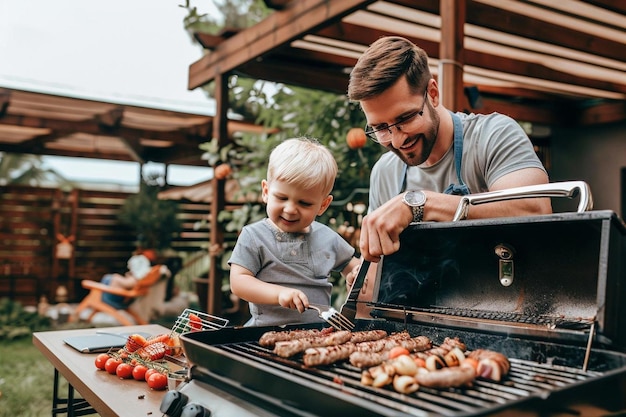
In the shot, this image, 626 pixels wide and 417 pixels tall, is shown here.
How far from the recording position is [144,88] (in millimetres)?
12430

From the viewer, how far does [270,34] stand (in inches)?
182

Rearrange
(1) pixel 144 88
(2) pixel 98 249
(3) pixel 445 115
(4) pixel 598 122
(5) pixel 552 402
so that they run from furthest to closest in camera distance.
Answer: (1) pixel 144 88 < (2) pixel 98 249 < (4) pixel 598 122 < (3) pixel 445 115 < (5) pixel 552 402

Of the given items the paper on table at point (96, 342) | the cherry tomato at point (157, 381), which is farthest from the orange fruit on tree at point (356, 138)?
the cherry tomato at point (157, 381)

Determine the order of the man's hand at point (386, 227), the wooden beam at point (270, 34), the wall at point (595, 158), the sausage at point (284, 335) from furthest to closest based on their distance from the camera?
1. the wall at point (595, 158)
2. the wooden beam at point (270, 34)
3. the man's hand at point (386, 227)
4. the sausage at point (284, 335)

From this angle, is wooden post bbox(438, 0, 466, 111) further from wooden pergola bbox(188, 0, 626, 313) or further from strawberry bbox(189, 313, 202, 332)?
strawberry bbox(189, 313, 202, 332)

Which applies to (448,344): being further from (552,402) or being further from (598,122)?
(598,122)

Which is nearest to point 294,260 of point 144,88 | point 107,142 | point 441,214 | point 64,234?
point 441,214

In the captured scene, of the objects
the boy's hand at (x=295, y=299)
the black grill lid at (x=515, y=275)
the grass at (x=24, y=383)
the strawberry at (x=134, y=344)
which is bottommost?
the grass at (x=24, y=383)

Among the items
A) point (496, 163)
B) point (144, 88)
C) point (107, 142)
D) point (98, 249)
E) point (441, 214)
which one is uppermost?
point (144, 88)

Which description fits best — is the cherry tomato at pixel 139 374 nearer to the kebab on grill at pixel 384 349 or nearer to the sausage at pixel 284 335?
the sausage at pixel 284 335

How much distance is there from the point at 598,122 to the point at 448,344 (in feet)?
23.1

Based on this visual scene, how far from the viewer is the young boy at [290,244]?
2.04 metres

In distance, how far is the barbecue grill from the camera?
3.23 feet

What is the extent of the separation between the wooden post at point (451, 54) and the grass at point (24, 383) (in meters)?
3.99
